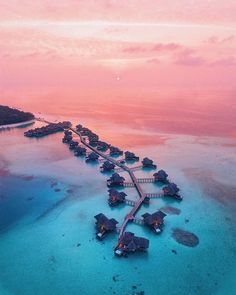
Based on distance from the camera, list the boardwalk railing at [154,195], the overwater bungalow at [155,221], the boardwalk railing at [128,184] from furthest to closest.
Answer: the boardwalk railing at [128,184] < the boardwalk railing at [154,195] < the overwater bungalow at [155,221]

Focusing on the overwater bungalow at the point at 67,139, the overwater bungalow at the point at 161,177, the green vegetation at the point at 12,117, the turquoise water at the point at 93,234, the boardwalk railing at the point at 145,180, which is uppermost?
the green vegetation at the point at 12,117

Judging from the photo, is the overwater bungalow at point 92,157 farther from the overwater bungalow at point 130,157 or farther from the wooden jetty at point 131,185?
the overwater bungalow at point 130,157

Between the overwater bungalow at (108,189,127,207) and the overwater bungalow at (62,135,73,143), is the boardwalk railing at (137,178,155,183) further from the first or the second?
the overwater bungalow at (62,135,73,143)

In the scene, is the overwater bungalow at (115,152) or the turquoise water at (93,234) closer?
the turquoise water at (93,234)

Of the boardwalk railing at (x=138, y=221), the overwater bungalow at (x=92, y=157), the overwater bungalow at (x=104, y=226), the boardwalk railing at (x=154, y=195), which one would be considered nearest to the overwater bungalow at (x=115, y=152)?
the overwater bungalow at (x=92, y=157)

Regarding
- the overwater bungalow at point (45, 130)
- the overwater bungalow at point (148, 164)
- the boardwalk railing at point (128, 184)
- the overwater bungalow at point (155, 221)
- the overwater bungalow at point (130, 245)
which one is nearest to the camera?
the overwater bungalow at point (130, 245)

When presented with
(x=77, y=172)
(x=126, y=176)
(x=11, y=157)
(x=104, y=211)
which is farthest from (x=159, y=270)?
(x=11, y=157)

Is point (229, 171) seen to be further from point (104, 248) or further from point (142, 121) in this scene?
point (142, 121)
